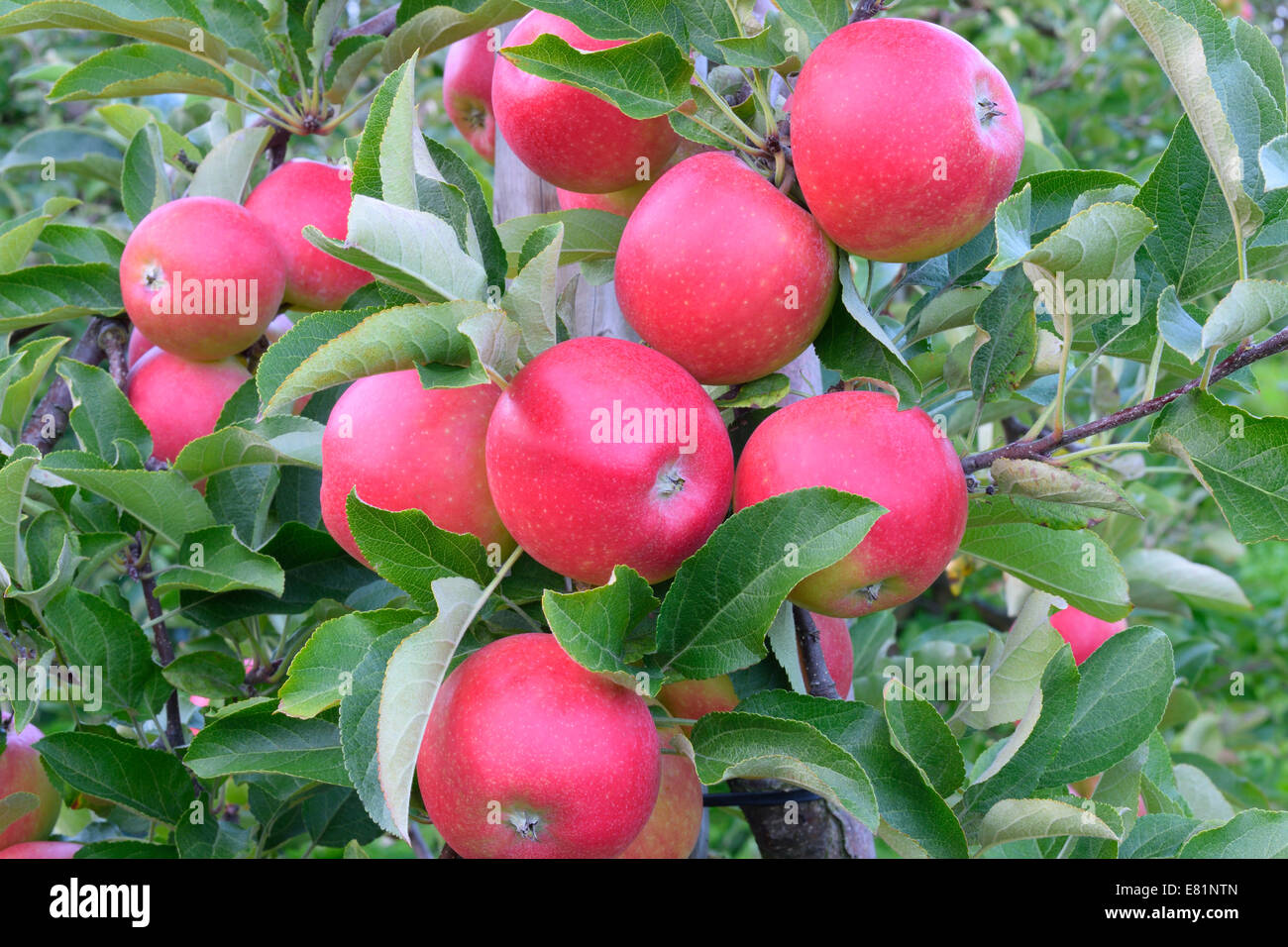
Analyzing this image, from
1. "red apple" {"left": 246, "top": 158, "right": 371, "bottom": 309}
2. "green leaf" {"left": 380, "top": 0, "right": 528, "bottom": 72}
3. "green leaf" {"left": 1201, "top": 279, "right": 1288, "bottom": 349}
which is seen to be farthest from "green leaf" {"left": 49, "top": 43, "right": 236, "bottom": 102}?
"green leaf" {"left": 1201, "top": 279, "right": 1288, "bottom": 349}

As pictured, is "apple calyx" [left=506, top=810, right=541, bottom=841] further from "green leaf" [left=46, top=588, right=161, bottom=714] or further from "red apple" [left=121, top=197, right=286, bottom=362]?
"red apple" [left=121, top=197, right=286, bottom=362]

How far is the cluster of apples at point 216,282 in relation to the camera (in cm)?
110

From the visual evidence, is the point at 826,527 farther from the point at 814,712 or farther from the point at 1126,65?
the point at 1126,65

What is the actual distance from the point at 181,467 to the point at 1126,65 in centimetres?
256

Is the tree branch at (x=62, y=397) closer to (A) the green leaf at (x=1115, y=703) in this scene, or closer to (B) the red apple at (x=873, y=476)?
(B) the red apple at (x=873, y=476)

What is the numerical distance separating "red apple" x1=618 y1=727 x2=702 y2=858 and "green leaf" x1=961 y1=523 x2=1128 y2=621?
0.99 feet

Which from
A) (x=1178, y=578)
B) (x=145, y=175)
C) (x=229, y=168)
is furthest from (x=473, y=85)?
(x=1178, y=578)

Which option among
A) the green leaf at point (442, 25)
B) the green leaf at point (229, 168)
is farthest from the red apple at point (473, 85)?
the green leaf at point (229, 168)

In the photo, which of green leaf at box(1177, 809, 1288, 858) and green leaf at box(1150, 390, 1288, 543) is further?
green leaf at box(1177, 809, 1288, 858)

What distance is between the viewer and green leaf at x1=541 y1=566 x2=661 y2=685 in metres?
0.68

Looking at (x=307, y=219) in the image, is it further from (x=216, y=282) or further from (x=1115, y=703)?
(x=1115, y=703)

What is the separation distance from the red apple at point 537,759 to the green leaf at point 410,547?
0.07 m

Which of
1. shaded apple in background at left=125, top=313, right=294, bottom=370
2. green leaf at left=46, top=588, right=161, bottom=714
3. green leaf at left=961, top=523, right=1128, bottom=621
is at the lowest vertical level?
green leaf at left=46, top=588, right=161, bottom=714
